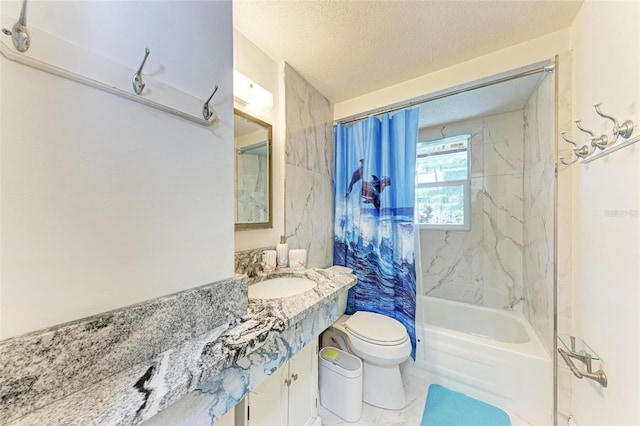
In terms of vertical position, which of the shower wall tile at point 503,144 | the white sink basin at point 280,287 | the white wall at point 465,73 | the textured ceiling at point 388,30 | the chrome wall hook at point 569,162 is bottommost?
the white sink basin at point 280,287

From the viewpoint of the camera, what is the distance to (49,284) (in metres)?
0.46

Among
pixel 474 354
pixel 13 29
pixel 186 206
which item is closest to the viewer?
pixel 13 29

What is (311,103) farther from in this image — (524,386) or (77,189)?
(524,386)

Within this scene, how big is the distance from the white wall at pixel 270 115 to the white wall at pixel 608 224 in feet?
5.20

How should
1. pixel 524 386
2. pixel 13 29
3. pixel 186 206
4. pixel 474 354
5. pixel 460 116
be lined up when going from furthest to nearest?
pixel 460 116 → pixel 474 354 → pixel 524 386 → pixel 186 206 → pixel 13 29

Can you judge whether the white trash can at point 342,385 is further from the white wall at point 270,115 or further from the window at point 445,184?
the window at point 445,184

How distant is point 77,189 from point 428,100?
2.00m

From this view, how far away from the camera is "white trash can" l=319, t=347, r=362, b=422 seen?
1411 millimetres

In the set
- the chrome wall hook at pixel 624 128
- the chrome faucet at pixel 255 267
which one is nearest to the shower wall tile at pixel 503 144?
the chrome wall hook at pixel 624 128

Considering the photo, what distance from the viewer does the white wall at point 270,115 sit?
1391 millimetres

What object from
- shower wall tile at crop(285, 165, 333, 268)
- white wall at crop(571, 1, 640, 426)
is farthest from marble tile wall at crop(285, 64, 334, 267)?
white wall at crop(571, 1, 640, 426)

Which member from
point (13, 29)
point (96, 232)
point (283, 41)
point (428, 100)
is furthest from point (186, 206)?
point (428, 100)

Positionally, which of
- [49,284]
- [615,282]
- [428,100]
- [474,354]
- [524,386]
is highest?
[428,100]

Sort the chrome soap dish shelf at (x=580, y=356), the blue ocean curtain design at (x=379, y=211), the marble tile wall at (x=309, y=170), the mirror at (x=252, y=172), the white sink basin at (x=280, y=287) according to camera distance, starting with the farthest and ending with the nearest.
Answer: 1. the blue ocean curtain design at (x=379, y=211)
2. the marble tile wall at (x=309, y=170)
3. the mirror at (x=252, y=172)
4. the white sink basin at (x=280, y=287)
5. the chrome soap dish shelf at (x=580, y=356)
